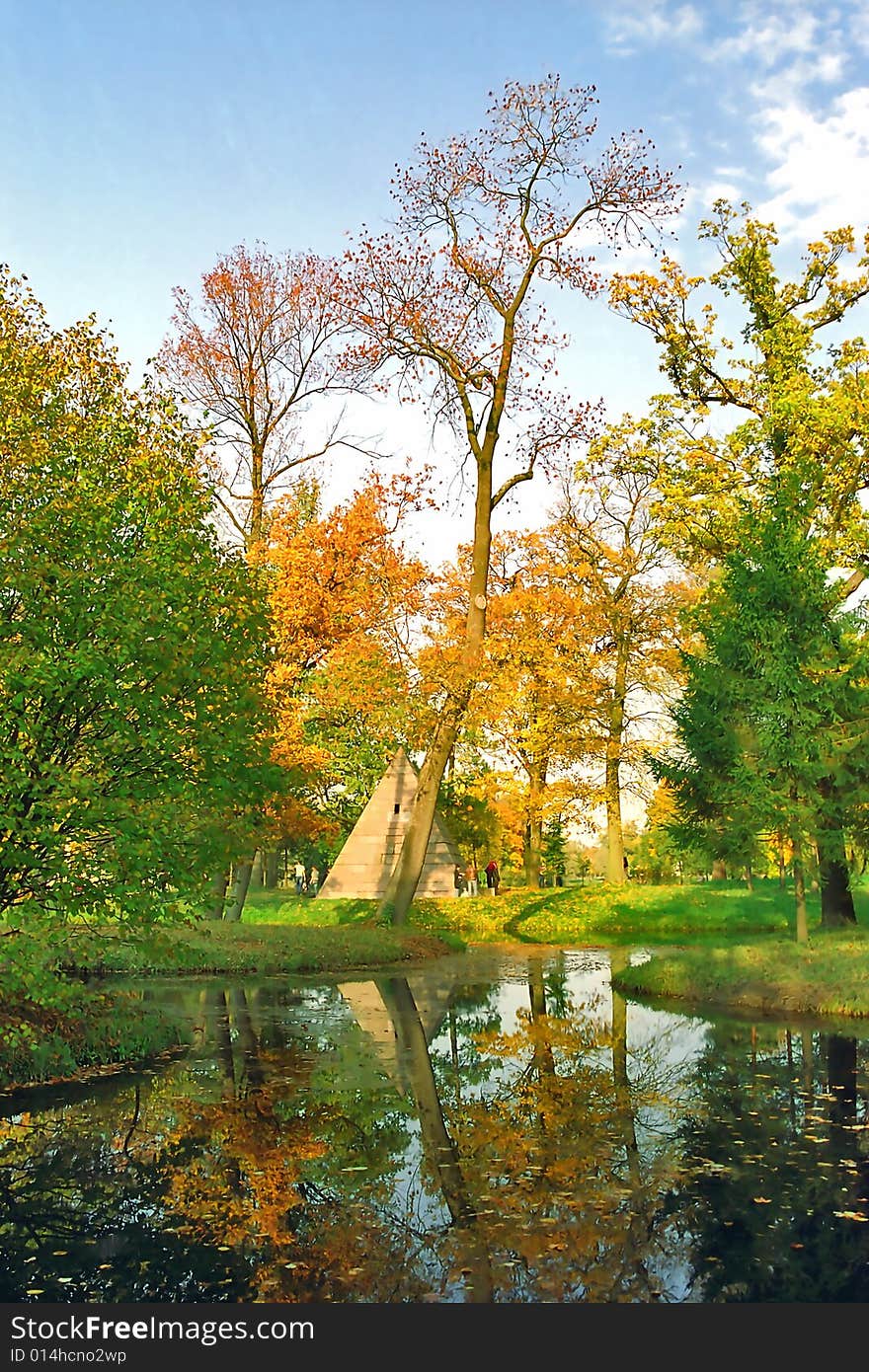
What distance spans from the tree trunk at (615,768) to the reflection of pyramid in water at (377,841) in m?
7.62

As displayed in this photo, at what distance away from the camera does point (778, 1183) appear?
7844 mm

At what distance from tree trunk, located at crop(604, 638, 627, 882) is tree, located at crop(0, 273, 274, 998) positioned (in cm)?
2785

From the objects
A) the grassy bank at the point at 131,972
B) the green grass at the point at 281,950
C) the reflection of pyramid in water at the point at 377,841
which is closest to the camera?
the grassy bank at the point at 131,972

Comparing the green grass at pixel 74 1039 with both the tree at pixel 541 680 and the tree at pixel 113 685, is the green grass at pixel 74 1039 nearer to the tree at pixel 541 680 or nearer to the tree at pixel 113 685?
the tree at pixel 113 685

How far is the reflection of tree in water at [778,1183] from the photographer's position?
6.05m

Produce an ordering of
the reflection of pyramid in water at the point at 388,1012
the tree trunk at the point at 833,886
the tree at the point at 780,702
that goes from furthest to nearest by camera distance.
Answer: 1. the tree trunk at the point at 833,886
2. the tree at the point at 780,702
3. the reflection of pyramid in water at the point at 388,1012

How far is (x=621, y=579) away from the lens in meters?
42.6

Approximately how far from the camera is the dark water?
6.03m

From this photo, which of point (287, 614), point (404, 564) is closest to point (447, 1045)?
point (287, 614)

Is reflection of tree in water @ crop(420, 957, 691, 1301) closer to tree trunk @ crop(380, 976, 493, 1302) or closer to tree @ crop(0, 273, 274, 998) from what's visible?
Answer: tree trunk @ crop(380, 976, 493, 1302)

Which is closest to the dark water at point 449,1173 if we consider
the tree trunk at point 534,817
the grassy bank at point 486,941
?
the grassy bank at point 486,941

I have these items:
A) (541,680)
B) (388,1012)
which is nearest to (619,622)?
(541,680)

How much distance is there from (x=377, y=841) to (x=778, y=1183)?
97.5 ft

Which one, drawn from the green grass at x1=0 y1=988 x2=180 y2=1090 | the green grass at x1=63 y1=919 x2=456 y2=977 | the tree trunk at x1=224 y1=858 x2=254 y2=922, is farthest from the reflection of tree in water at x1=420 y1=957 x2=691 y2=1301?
the tree trunk at x1=224 y1=858 x2=254 y2=922
